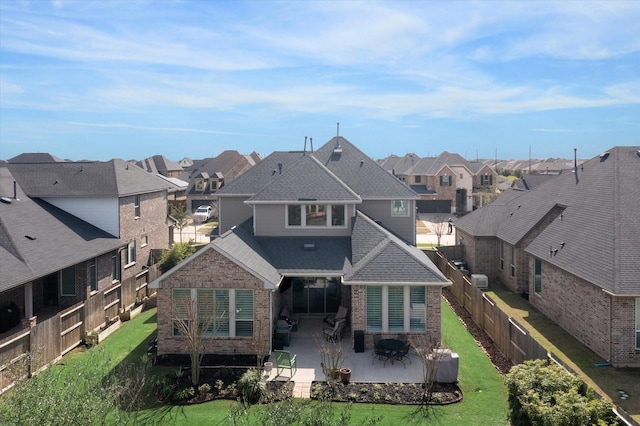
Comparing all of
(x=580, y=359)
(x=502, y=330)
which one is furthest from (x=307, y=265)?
(x=580, y=359)

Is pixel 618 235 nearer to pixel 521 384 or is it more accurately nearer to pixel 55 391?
pixel 521 384

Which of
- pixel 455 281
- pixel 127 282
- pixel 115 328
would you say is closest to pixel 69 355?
pixel 115 328

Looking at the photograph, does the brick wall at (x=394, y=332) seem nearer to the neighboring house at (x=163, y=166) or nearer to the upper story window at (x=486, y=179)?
A: the upper story window at (x=486, y=179)

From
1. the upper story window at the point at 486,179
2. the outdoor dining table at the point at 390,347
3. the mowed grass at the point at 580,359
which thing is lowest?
the mowed grass at the point at 580,359

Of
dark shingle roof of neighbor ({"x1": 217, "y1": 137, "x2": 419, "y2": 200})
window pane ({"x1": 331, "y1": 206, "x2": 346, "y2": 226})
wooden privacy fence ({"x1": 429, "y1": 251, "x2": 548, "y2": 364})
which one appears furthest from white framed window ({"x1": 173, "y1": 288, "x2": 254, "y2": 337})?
dark shingle roof of neighbor ({"x1": 217, "y1": 137, "x2": 419, "y2": 200})

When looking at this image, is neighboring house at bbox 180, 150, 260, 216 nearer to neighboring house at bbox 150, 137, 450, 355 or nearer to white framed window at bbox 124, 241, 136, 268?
white framed window at bbox 124, 241, 136, 268

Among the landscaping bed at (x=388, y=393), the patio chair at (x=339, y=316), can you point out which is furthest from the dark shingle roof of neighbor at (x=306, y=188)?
the landscaping bed at (x=388, y=393)
